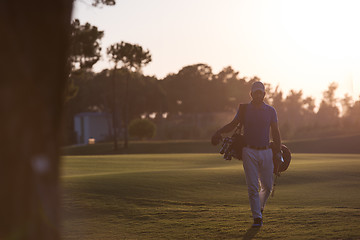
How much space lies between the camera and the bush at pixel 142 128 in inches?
3029

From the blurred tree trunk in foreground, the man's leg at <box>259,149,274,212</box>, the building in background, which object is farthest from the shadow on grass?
the building in background

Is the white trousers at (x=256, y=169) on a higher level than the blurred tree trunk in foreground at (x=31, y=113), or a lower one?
lower

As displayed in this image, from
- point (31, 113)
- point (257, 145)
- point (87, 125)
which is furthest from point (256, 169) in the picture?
point (87, 125)

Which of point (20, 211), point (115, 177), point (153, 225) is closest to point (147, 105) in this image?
point (115, 177)

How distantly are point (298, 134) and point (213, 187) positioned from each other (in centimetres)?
6685

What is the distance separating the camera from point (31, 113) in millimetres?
4930

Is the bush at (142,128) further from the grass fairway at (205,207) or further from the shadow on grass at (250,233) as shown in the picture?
the shadow on grass at (250,233)

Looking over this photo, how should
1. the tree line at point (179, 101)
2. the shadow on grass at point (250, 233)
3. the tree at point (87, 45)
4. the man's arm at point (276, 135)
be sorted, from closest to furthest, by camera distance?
the shadow on grass at point (250, 233) < the man's arm at point (276, 135) < the tree at point (87, 45) < the tree line at point (179, 101)

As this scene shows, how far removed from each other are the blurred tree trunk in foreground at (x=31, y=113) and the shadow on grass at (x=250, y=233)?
4951 mm

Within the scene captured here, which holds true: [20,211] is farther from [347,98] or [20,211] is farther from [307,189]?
[347,98]

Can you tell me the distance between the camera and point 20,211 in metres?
4.86

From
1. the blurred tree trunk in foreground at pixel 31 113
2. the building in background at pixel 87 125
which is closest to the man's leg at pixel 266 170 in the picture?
the blurred tree trunk in foreground at pixel 31 113

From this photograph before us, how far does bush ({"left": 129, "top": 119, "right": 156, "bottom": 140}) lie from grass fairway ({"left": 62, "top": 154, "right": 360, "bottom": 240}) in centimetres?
5248

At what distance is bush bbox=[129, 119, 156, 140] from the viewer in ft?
252
